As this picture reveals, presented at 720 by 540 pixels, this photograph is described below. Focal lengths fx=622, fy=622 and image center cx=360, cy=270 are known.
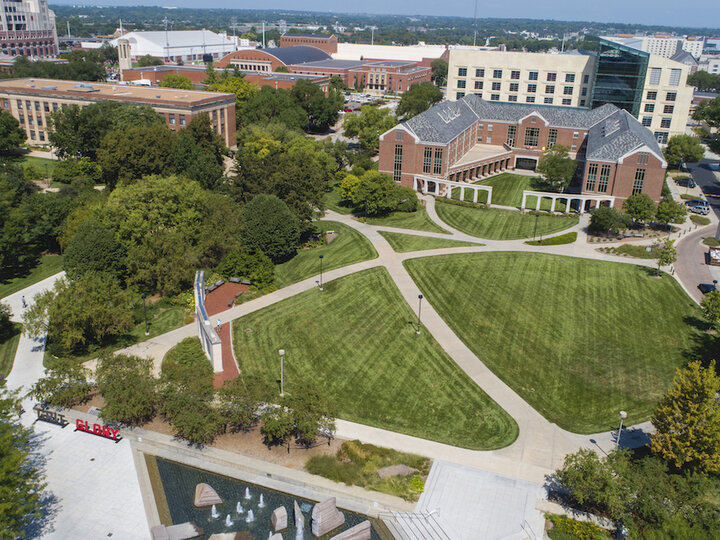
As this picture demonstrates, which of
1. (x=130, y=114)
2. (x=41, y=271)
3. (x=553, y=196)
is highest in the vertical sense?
(x=130, y=114)

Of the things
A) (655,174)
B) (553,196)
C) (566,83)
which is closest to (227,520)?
(553,196)

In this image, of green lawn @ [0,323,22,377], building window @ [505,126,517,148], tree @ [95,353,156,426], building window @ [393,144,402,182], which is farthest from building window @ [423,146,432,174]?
tree @ [95,353,156,426]

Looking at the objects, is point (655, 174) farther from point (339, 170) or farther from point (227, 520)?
point (227, 520)

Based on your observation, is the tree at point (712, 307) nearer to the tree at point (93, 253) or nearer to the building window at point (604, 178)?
the building window at point (604, 178)

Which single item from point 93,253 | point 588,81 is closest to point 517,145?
point 588,81

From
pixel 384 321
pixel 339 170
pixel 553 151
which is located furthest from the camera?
pixel 339 170

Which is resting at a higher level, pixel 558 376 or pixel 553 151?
pixel 553 151

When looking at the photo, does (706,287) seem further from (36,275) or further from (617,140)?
(36,275)

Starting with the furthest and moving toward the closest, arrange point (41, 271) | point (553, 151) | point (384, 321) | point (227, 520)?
1. point (553, 151)
2. point (41, 271)
3. point (384, 321)
4. point (227, 520)
